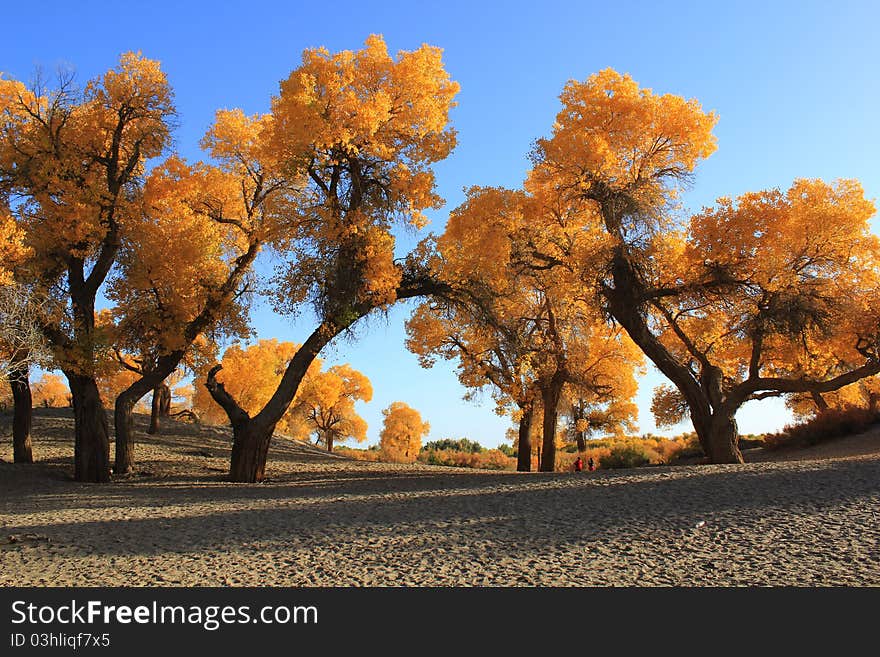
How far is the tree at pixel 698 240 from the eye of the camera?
1454 cm

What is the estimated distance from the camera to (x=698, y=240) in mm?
15125

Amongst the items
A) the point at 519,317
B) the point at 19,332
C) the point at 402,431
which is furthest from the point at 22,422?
the point at 402,431

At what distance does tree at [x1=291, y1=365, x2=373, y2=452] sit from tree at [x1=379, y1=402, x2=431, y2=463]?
23.0 feet

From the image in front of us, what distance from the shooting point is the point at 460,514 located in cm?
803

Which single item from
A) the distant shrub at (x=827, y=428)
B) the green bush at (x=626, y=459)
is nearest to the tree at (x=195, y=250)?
the green bush at (x=626, y=459)

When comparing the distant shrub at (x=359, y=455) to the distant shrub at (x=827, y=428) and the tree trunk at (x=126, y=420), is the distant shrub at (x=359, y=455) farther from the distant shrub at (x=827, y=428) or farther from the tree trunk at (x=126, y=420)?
the distant shrub at (x=827, y=428)

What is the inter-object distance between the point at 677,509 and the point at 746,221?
382 inches

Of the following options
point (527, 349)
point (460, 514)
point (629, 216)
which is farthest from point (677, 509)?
point (527, 349)

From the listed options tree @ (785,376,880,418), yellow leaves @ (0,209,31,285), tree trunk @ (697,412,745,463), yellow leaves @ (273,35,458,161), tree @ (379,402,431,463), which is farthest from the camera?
tree @ (379,402,431,463)

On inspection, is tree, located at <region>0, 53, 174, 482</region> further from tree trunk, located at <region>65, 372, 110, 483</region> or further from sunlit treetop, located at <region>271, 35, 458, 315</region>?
sunlit treetop, located at <region>271, 35, 458, 315</region>

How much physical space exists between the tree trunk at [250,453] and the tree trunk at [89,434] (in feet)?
10.8

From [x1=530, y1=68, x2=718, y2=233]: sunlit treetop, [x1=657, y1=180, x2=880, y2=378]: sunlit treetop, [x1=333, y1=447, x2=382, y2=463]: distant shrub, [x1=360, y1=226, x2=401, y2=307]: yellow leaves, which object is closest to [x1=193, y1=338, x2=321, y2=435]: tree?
[x1=333, y1=447, x2=382, y2=463]: distant shrub

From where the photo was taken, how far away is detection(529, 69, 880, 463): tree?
14.5 metres

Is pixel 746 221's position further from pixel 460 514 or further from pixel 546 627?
pixel 546 627
